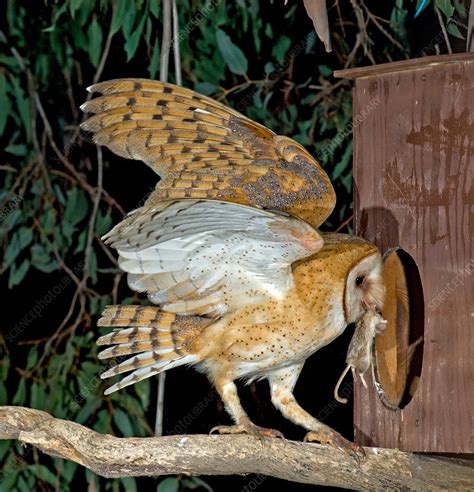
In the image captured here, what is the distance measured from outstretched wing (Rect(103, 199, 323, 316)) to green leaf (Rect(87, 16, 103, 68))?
3.86 feet

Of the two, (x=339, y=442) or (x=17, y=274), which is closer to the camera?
(x=339, y=442)

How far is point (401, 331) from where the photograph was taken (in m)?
3.65

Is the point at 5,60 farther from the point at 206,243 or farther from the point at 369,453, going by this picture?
the point at 369,453

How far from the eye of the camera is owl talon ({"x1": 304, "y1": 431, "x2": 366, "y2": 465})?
3115 millimetres

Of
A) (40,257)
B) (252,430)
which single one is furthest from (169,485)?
(252,430)

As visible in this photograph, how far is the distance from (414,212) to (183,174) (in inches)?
22.9

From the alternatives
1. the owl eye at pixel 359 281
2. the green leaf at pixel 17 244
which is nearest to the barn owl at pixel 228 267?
the owl eye at pixel 359 281

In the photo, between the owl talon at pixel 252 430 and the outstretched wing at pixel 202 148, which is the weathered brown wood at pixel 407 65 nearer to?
the outstretched wing at pixel 202 148

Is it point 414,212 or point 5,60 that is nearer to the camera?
point 414,212

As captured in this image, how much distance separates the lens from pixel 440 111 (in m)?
3.29

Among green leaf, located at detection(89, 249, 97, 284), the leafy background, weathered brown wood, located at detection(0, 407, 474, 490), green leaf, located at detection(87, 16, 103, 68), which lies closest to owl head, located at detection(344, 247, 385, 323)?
weathered brown wood, located at detection(0, 407, 474, 490)

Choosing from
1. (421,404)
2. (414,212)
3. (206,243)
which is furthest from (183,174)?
(421,404)

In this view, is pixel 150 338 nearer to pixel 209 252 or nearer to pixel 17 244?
pixel 209 252

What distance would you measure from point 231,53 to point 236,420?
1437 millimetres
